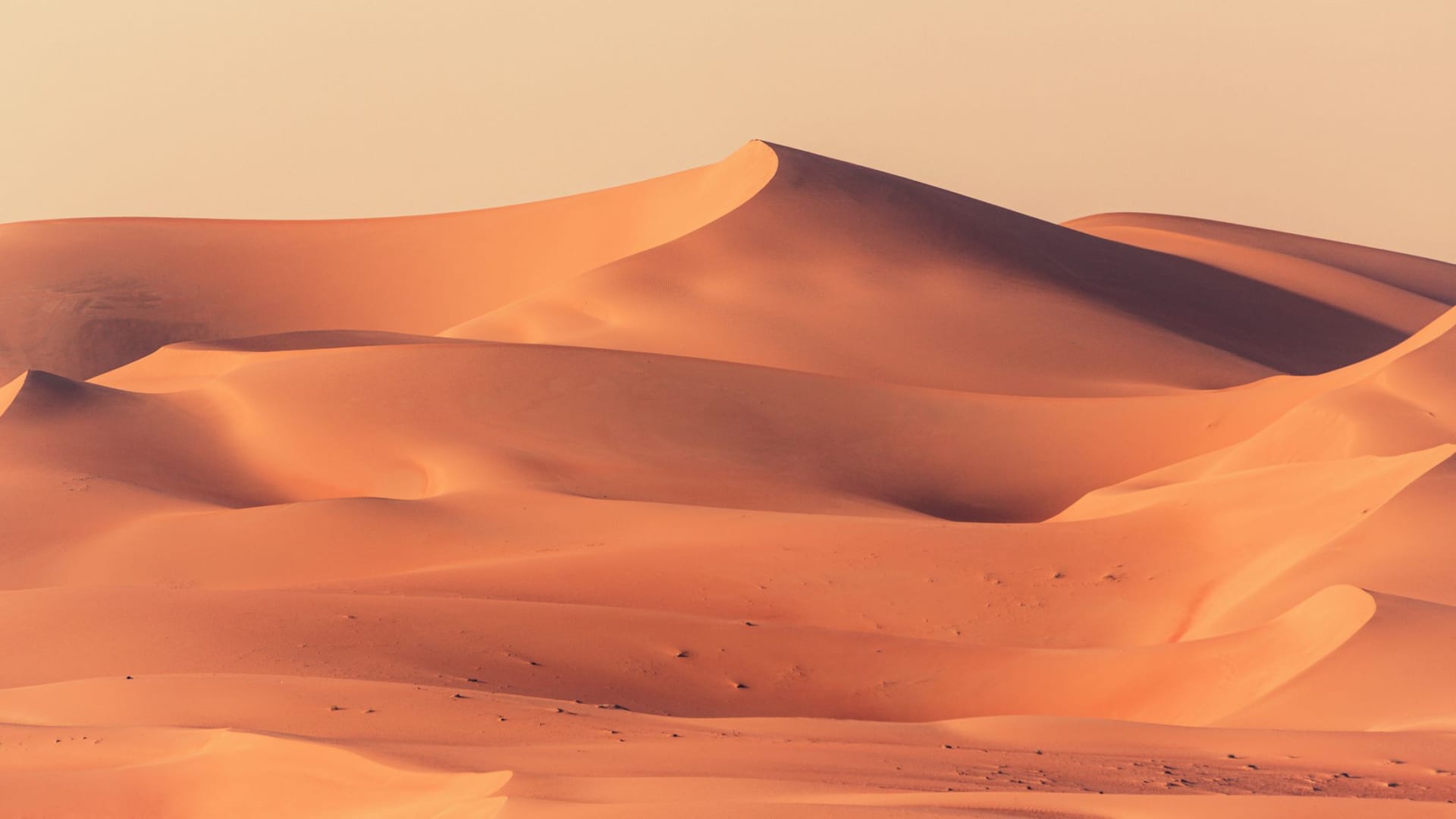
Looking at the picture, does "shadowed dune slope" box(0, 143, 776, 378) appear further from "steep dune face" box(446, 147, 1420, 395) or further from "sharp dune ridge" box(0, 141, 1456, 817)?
"sharp dune ridge" box(0, 141, 1456, 817)

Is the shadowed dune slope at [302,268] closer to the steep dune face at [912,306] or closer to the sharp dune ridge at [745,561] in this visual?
the steep dune face at [912,306]

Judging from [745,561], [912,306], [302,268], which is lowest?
[745,561]

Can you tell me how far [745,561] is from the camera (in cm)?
1283

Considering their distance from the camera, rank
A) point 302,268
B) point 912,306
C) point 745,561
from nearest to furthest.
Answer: point 745,561 → point 912,306 → point 302,268

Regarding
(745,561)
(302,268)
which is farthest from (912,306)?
(302,268)

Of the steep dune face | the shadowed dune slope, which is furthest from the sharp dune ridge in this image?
the shadowed dune slope

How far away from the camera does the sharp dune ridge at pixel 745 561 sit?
6.52 m

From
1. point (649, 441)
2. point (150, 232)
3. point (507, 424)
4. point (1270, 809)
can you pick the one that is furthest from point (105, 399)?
point (150, 232)

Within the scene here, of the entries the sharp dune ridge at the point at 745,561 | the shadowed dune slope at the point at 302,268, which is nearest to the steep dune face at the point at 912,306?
the sharp dune ridge at the point at 745,561

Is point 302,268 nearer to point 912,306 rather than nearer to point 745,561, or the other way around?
point 912,306

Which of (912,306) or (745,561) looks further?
(912,306)

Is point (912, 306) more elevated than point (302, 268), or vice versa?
point (302, 268)

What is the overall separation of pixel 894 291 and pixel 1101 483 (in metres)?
11.8

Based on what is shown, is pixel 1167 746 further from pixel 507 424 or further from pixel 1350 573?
pixel 507 424
